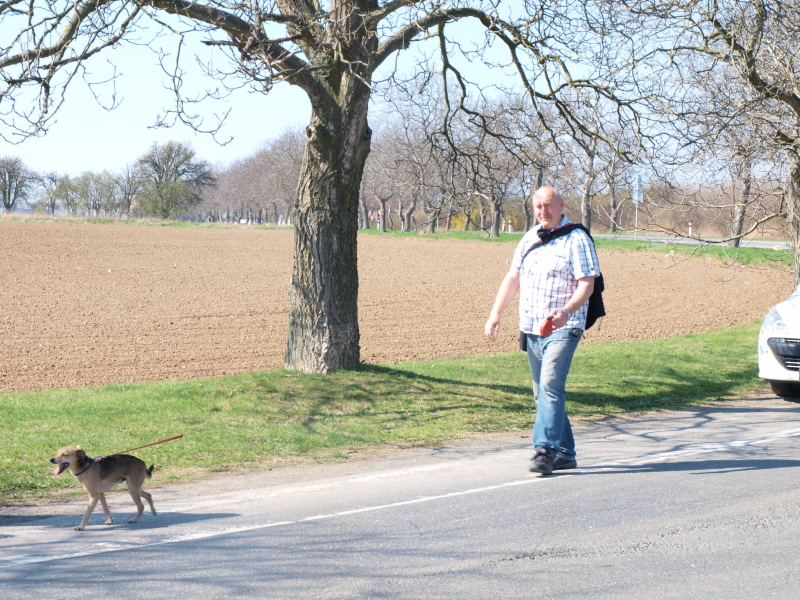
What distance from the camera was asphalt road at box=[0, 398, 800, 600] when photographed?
418 cm

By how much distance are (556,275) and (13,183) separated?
123196 millimetres

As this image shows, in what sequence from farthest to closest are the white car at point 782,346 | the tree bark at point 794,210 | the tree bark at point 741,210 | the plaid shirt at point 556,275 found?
the tree bark at point 794,210 < the tree bark at point 741,210 < the white car at point 782,346 < the plaid shirt at point 556,275

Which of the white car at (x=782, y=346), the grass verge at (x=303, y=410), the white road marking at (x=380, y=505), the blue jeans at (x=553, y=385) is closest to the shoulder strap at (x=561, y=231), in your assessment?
Result: the blue jeans at (x=553, y=385)

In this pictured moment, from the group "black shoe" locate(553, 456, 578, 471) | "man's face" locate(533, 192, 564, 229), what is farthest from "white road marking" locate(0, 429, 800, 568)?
"man's face" locate(533, 192, 564, 229)

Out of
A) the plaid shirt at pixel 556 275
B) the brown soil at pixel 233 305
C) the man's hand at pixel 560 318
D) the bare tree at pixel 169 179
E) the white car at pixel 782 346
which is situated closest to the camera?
the man's hand at pixel 560 318

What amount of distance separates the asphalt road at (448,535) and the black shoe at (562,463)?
0.12 m

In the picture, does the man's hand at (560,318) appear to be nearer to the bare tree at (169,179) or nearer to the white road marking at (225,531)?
the white road marking at (225,531)

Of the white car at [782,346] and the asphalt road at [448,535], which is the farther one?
the white car at [782,346]

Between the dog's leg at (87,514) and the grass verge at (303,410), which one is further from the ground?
the dog's leg at (87,514)

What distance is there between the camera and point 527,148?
43.8 feet

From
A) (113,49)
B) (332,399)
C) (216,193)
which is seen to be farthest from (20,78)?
(216,193)

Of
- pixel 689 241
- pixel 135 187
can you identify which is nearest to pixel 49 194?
pixel 135 187

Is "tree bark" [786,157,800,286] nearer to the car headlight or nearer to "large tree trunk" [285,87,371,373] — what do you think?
the car headlight

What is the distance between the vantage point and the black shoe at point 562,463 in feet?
21.6
